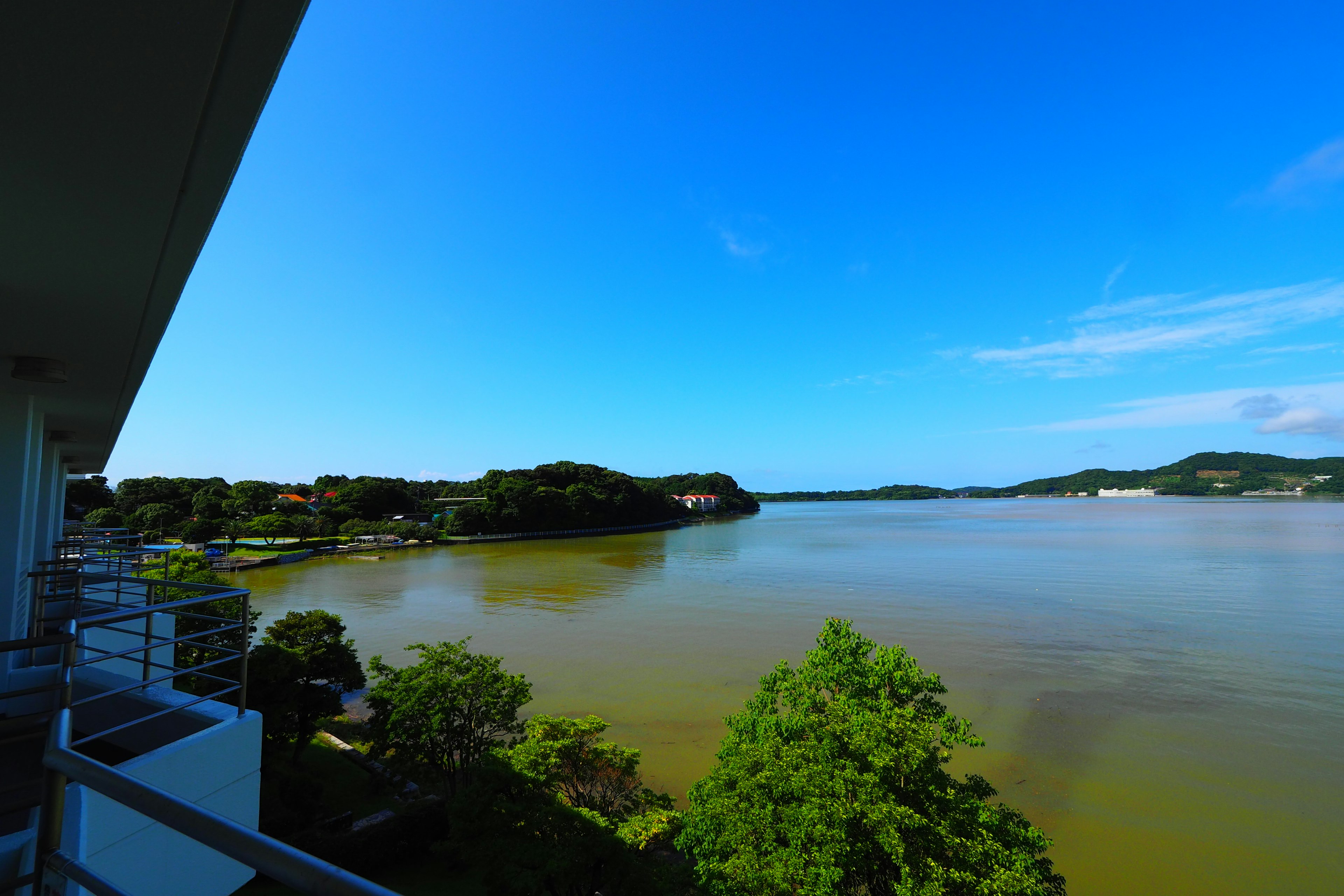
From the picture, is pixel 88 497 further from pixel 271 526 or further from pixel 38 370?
pixel 38 370

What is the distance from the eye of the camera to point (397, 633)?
15281 mm

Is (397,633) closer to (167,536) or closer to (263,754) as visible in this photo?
(263,754)

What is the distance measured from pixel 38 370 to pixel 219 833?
4076 mm

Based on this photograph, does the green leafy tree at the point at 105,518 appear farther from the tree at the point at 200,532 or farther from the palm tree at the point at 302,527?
the palm tree at the point at 302,527

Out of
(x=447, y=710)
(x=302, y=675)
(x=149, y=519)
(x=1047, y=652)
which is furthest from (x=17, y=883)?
(x=149, y=519)

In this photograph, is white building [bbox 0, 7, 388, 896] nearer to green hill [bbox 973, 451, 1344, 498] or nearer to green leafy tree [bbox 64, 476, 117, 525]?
green leafy tree [bbox 64, 476, 117, 525]

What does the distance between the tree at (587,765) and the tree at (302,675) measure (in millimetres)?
3706

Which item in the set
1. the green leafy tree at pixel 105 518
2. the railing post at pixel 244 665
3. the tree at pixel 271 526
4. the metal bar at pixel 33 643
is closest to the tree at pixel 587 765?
the railing post at pixel 244 665

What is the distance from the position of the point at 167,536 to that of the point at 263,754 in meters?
34.0

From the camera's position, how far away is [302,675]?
27.6 ft

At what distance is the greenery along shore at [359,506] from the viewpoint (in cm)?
3481

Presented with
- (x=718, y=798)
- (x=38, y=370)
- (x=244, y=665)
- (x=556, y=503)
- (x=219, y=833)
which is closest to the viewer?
(x=219, y=833)

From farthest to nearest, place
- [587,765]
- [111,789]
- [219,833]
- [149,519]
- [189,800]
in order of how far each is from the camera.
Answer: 1. [149,519]
2. [587,765]
3. [189,800]
4. [111,789]
5. [219,833]

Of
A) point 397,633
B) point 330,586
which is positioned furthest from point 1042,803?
point 330,586
